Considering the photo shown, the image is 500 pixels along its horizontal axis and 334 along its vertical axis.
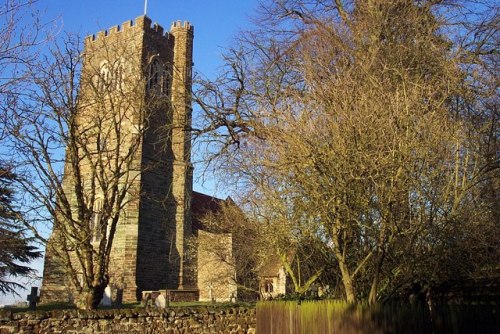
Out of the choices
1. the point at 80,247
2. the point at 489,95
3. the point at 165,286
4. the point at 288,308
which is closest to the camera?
the point at 288,308

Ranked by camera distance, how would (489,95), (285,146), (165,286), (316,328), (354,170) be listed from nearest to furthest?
(354,170), (285,146), (316,328), (489,95), (165,286)

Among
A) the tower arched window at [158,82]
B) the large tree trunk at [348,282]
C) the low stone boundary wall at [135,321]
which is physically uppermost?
the tower arched window at [158,82]

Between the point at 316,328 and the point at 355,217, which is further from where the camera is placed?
the point at 316,328

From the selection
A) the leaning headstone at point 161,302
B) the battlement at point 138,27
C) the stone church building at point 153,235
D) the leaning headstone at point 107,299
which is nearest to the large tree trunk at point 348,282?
the leaning headstone at point 161,302

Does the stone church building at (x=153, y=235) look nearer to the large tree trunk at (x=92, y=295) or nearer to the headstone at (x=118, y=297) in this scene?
the headstone at (x=118, y=297)

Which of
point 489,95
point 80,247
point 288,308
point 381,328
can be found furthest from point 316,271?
point 80,247

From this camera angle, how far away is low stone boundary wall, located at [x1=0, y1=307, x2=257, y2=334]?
38.6ft

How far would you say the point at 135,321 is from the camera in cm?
1272

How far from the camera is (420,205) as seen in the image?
8.56 meters

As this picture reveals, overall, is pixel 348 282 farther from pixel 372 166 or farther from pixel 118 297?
pixel 118 297

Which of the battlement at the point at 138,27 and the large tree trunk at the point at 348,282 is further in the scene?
the battlement at the point at 138,27

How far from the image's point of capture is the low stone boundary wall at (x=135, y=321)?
11758 millimetres

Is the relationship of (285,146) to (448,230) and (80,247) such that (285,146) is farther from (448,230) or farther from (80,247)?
(80,247)

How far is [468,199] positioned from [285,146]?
13.3 ft
